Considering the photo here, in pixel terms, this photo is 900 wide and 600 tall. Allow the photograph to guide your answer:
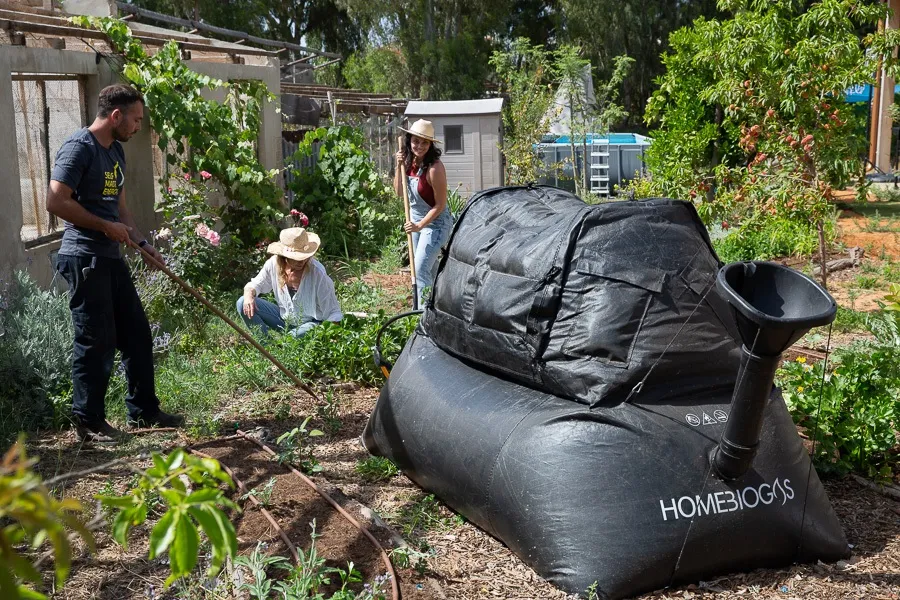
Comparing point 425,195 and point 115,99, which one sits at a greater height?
point 115,99

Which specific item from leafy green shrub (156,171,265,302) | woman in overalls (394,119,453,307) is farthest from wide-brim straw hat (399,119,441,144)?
leafy green shrub (156,171,265,302)

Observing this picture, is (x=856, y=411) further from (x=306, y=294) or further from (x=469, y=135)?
(x=469, y=135)

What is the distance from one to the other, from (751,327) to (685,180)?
5148 mm

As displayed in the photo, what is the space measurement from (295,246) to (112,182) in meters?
1.61

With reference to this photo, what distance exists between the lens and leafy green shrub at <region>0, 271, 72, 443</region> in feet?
16.9

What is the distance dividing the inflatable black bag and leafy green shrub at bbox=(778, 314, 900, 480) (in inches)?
29.7

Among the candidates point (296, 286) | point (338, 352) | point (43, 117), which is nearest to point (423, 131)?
point (296, 286)

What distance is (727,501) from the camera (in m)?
3.40

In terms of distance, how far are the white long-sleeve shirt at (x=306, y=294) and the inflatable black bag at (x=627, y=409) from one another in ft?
7.90

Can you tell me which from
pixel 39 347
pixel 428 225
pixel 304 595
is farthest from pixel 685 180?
pixel 304 595

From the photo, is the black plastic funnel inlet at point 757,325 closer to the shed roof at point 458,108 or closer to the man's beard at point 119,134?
the man's beard at point 119,134

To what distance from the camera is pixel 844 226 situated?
1241 cm

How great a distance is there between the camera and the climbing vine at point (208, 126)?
8367mm

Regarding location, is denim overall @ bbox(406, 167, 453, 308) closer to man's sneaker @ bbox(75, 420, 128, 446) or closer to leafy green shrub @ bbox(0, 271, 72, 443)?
leafy green shrub @ bbox(0, 271, 72, 443)
